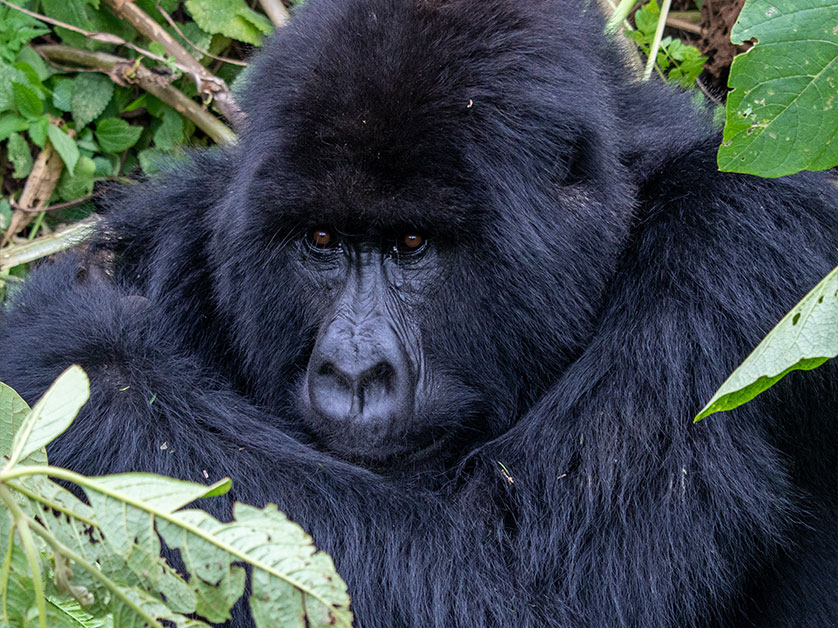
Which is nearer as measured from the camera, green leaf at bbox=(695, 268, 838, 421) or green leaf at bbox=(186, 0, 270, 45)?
green leaf at bbox=(695, 268, 838, 421)

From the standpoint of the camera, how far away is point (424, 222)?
10.1ft

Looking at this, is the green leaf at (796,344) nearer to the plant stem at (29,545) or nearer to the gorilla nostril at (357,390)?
the gorilla nostril at (357,390)

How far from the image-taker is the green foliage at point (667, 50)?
4.68 m

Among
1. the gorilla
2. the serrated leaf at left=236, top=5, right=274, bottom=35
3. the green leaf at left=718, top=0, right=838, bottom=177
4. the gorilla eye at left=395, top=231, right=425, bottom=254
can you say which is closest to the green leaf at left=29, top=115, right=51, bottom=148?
the serrated leaf at left=236, top=5, right=274, bottom=35

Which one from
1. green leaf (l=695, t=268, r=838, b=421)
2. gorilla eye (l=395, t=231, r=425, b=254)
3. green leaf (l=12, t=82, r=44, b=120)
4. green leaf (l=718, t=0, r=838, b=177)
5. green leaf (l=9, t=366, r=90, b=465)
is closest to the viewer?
green leaf (l=9, t=366, r=90, b=465)

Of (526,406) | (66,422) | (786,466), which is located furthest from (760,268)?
(66,422)

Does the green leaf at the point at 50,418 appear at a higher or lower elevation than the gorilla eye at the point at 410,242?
lower

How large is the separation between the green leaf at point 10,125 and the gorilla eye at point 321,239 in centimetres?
241

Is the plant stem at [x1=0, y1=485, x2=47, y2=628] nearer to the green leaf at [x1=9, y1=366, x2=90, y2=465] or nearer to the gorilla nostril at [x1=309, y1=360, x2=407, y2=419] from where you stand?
the green leaf at [x1=9, y1=366, x2=90, y2=465]

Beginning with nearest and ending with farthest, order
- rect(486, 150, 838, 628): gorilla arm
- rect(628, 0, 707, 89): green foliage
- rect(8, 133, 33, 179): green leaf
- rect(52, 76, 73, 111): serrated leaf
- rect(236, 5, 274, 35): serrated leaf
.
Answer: rect(486, 150, 838, 628): gorilla arm, rect(628, 0, 707, 89): green foliage, rect(8, 133, 33, 179): green leaf, rect(52, 76, 73, 111): serrated leaf, rect(236, 5, 274, 35): serrated leaf

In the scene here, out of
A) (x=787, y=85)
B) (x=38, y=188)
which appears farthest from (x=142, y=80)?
(x=787, y=85)

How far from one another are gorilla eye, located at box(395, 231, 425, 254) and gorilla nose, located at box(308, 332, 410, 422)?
0.31 metres

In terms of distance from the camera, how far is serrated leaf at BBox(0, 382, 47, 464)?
2.22 m

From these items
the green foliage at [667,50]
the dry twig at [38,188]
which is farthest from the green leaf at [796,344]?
the dry twig at [38,188]
